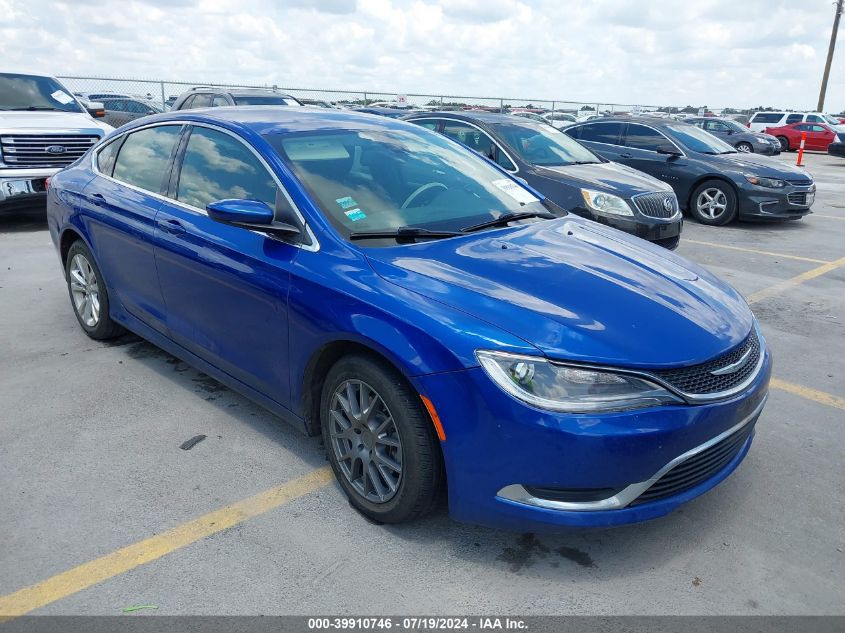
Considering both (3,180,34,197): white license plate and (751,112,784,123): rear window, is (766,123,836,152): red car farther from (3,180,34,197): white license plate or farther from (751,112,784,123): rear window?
(3,180,34,197): white license plate

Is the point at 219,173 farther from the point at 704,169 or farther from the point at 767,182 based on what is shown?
the point at 767,182

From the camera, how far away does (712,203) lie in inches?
426

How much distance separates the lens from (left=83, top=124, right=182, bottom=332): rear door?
407cm

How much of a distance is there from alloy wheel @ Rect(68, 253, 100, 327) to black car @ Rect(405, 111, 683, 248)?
4128mm

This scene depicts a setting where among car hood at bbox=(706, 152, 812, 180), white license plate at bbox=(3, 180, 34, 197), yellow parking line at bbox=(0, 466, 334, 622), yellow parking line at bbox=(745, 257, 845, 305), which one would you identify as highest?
car hood at bbox=(706, 152, 812, 180)

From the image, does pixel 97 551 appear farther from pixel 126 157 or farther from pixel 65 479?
pixel 126 157

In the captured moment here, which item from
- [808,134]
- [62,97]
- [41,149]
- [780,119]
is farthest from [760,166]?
[780,119]

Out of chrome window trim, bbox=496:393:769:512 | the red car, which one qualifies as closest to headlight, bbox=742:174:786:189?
chrome window trim, bbox=496:393:769:512

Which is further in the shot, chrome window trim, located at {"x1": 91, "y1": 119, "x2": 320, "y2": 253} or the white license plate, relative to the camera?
the white license plate

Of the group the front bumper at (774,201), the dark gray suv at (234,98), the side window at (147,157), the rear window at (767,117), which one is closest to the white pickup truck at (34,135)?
the dark gray suv at (234,98)

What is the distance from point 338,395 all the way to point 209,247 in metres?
1.14

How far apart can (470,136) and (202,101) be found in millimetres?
6892

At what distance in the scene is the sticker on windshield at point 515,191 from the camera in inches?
157

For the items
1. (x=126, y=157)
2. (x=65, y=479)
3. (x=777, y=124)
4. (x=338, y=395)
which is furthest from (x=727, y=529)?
(x=777, y=124)
